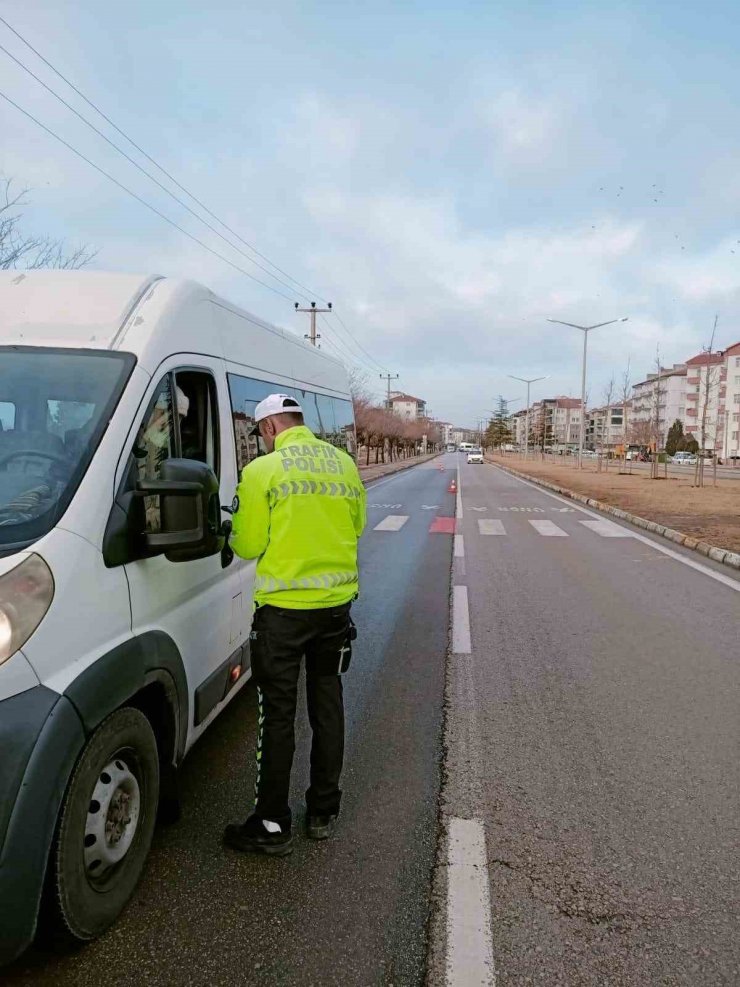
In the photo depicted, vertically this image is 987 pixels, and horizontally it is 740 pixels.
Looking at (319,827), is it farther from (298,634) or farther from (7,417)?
(7,417)

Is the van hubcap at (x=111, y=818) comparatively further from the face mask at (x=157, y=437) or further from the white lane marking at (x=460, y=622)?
the white lane marking at (x=460, y=622)

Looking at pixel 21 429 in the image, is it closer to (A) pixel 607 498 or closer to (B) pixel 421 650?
(B) pixel 421 650

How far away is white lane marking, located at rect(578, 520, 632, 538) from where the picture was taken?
13.0 meters

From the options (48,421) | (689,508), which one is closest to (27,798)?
(48,421)


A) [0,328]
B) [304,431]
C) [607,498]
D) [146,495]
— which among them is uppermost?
[0,328]

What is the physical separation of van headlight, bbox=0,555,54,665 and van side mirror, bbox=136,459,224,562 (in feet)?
1.50

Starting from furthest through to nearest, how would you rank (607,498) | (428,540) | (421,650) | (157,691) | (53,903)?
(607,498) → (428,540) → (421,650) → (157,691) → (53,903)

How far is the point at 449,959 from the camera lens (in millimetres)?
2223

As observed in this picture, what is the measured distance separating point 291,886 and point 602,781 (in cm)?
171

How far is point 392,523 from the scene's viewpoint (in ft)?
49.1

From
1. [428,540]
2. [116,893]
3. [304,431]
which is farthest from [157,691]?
[428,540]

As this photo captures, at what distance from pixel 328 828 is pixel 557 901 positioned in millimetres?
974

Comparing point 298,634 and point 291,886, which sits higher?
point 298,634

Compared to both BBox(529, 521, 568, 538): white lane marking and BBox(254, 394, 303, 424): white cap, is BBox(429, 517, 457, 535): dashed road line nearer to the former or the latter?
BBox(529, 521, 568, 538): white lane marking
